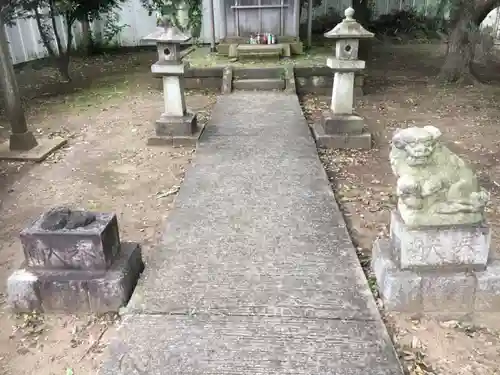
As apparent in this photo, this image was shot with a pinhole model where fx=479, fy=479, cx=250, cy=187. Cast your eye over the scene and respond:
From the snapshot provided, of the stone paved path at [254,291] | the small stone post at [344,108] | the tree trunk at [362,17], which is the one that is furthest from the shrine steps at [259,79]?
the stone paved path at [254,291]

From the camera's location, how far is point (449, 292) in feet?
9.80

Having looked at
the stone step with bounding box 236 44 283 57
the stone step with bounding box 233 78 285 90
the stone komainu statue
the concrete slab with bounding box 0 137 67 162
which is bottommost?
the concrete slab with bounding box 0 137 67 162

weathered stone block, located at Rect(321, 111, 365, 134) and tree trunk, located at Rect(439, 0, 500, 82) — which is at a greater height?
tree trunk, located at Rect(439, 0, 500, 82)

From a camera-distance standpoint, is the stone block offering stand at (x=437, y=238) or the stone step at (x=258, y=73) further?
the stone step at (x=258, y=73)

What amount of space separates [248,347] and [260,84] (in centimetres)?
675

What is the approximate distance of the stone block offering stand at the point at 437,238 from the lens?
2852 mm

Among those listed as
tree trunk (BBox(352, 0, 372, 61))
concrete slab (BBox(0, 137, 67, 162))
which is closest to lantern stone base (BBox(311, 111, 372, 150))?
concrete slab (BBox(0, 137, 67, 162))

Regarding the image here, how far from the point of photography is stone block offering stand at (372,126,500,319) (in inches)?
112

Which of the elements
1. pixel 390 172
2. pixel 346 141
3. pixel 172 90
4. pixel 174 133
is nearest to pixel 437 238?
pixel 390 172

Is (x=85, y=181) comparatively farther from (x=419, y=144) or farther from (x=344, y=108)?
(x=419, y=144)

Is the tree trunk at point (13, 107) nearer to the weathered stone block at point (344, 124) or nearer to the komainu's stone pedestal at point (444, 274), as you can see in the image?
the weathered stone block at point (344, 124)

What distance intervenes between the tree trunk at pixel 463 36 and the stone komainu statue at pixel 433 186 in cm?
724

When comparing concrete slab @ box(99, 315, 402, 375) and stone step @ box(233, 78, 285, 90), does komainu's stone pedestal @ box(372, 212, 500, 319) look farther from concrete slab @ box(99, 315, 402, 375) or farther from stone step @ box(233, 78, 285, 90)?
stone step @ box(233, 78, 285, 90)

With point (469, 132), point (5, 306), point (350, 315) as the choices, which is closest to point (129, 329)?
point (5, 306)
